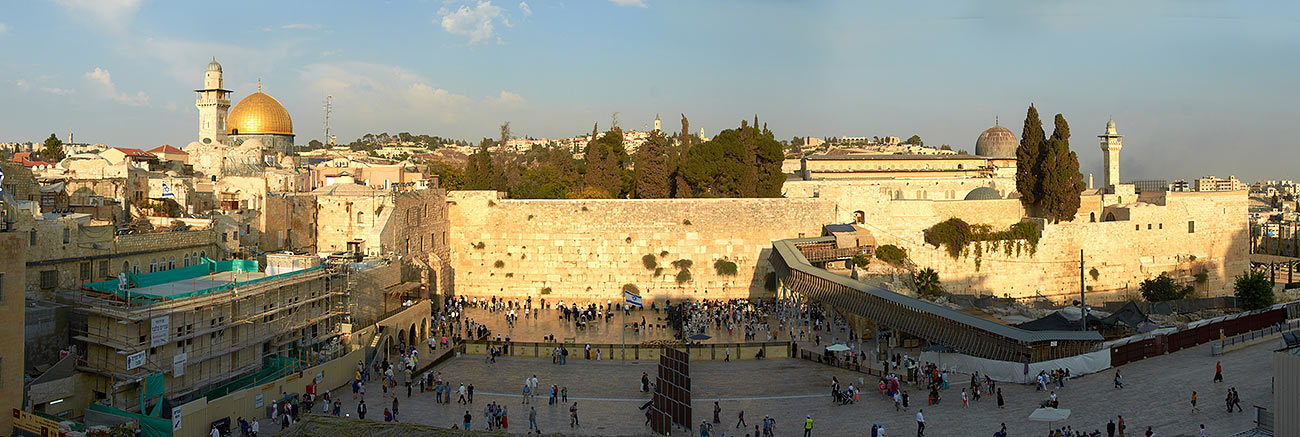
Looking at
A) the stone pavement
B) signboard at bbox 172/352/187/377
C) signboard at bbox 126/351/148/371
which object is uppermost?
signboard at bbox 126/351/148/371

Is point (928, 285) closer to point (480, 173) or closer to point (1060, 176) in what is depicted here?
point (1060, 176)

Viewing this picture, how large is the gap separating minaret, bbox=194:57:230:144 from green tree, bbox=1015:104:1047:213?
3407cm

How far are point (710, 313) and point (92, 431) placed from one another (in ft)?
63.6

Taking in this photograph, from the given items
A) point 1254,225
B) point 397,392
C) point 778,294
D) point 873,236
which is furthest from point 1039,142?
point 1254,225

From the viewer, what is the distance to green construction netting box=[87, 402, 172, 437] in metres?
14.3

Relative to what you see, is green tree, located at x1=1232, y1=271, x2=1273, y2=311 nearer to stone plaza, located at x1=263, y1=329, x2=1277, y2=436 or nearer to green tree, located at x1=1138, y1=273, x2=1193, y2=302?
green tree, located at x1=1138, y1=273, x2=1193, y2=302

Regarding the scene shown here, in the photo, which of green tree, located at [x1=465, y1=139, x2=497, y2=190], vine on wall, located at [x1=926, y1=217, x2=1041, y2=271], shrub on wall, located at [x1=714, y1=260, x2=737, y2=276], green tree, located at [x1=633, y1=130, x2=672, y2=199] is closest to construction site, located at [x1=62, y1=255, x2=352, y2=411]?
shrub on wall, located at [x1=714, y1=260, x2=737, y2=276]

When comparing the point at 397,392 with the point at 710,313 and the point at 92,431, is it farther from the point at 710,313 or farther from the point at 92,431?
the point at 710,313

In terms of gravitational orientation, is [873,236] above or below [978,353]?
above

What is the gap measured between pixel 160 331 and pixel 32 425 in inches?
101

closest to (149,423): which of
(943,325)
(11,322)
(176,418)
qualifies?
(176,418)

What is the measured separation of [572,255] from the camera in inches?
1292

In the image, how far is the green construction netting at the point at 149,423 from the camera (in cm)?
1426

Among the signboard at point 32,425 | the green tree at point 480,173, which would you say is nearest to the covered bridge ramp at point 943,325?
the signboard at point 32,425
